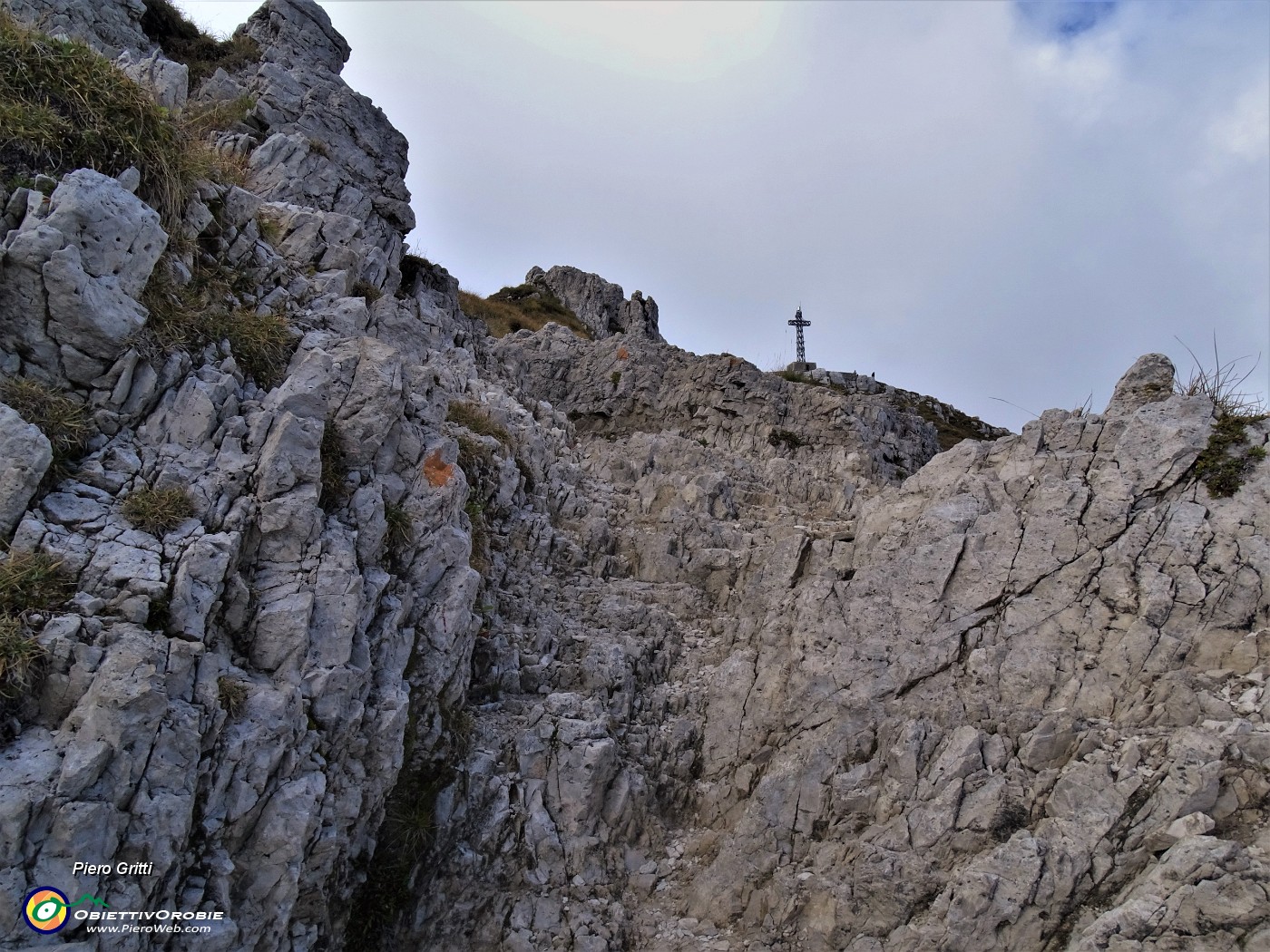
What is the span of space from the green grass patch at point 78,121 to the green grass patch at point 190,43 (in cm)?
1382

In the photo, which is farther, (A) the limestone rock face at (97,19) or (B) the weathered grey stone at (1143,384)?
(A) the limestone rock face at (97,19)

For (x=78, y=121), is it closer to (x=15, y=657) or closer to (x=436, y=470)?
(x=436, y=470)

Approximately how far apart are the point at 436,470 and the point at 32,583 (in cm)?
575

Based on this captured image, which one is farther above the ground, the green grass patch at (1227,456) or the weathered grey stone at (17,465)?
the green grass patch at (1227,456)

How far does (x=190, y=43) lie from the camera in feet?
75.4

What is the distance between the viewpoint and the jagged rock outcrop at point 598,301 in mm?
42750

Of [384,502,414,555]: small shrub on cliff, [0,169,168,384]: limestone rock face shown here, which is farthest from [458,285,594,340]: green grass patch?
[0,169,168,384]: limestone rock face

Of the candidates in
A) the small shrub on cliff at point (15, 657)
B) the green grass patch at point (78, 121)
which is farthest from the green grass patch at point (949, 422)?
the small shrub on cliff at point (15, 657)

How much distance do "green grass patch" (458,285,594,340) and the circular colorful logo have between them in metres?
28.1

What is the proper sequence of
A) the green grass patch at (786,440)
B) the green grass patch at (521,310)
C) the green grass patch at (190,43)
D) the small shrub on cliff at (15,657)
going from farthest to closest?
the green grass patch at (521,310), the green grass patch at (786,440), the green grass patch at (190,43), the small shrub on cliff at (15,657)

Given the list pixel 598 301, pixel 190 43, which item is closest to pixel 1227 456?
pixel 190 43

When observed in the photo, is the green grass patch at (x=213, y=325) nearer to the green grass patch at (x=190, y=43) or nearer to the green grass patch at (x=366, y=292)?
the green grass patch at (x=366, y=292)

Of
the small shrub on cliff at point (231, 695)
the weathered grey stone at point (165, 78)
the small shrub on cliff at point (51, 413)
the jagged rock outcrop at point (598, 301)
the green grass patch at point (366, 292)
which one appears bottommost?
the small shrub on cliff at point (231, 695)

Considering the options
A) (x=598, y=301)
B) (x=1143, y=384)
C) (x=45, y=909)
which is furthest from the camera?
(x=598, y=301)
